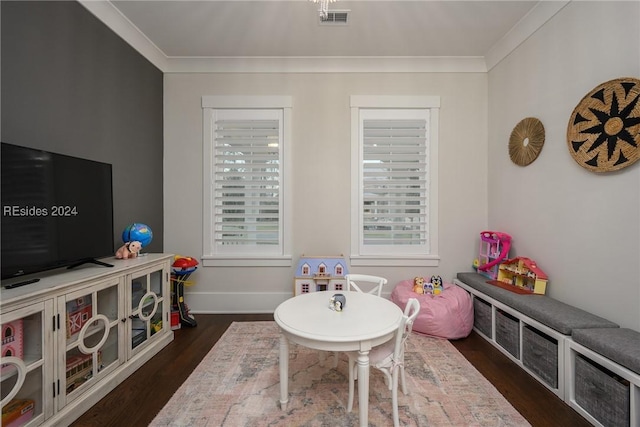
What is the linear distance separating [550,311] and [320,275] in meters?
1.98

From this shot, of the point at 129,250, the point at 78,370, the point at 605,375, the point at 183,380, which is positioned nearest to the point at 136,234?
the point at 129,250

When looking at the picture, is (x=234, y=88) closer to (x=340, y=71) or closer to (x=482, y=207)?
(x=340, y=71)

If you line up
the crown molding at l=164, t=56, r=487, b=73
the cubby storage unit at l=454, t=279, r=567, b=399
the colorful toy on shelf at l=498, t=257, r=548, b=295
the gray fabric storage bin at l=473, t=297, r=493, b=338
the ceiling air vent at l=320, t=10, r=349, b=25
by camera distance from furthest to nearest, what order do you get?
the crown molding at l=164, t=56, r=487, b=73, the gray fabric storage bin at l=473, t=297, r=493, b=338, the ceiling air vent at l=320, t=10, r=349, b=25, the colorful toy on shelf at l=498, t=257, r=548, b=295, the cubby storage unit at l=454, t=279, r=567, b=399

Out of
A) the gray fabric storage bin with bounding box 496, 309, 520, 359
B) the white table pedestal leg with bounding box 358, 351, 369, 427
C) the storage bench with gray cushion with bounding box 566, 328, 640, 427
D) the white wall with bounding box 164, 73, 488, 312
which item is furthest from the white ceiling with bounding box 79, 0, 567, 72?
the white table pedestal leg with bounding box 358, 351, 369, 427

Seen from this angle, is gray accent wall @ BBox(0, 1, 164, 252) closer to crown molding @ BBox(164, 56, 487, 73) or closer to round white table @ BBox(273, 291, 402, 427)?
crown molding @ BBox(164, 56, 487, 73)

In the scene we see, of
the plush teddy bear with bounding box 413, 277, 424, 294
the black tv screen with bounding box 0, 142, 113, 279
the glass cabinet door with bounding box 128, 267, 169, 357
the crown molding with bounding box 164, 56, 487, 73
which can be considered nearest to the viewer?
the black tv screen with bounding box 0, 142, 113, 279

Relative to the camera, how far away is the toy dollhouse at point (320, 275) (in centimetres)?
285

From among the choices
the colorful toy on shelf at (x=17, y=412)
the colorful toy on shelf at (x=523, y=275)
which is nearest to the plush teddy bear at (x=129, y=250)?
the colorful toy on shelf at (x=17, y=412)

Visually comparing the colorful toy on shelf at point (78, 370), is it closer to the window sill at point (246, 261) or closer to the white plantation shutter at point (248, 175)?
the window sill at point (246, 261)

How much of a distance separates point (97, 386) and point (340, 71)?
370 cm

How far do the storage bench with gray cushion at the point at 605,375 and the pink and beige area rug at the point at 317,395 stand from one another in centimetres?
43

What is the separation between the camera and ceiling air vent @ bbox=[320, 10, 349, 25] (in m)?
2.35

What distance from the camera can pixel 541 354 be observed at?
1.90 m

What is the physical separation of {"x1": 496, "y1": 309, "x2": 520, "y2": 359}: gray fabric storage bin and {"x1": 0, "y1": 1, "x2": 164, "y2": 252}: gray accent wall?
12.2ft
